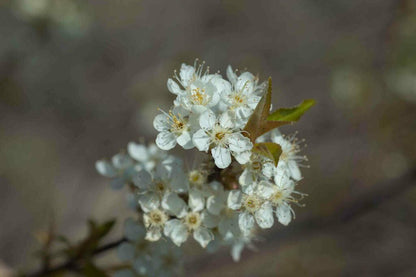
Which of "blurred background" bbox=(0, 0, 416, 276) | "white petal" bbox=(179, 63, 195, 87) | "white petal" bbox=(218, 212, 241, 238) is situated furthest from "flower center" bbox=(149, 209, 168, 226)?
"blurred background" bbox=(0, 0, 416, 276)

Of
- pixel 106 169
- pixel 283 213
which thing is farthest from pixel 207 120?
pixel 106 169

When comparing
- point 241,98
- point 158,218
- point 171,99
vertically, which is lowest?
point 158,218

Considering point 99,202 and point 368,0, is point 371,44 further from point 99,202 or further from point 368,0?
point 99,202

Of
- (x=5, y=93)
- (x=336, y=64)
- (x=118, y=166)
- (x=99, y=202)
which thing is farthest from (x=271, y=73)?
(x=118, y=166)

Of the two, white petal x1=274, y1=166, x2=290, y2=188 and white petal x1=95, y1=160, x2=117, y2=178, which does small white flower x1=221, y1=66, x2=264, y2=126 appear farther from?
white petal x1=95, y1=160, x2=117, y2=178

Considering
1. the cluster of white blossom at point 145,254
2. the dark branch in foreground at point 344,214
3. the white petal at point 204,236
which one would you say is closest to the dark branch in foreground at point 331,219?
the dark branch in foreground at point 344,214

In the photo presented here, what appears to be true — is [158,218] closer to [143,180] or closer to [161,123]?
[143,180]
